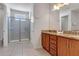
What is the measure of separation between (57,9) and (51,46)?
100cm

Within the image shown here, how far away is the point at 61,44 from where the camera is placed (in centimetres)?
359

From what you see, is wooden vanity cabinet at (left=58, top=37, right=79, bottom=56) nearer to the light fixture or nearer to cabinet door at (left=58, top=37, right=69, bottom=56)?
cabinet door at (left=58, top=37, right=69, bottom=56)

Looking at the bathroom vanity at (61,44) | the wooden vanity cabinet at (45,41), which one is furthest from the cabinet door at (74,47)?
the wooden vanity cabinet at (45,41)

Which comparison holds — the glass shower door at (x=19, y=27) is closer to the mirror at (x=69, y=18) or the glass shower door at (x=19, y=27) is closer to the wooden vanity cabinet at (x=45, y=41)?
the wooden vanity cabinet at (x=45, y=41)

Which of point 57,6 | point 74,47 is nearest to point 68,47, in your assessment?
point 74,47

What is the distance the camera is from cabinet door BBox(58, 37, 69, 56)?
3.29 m

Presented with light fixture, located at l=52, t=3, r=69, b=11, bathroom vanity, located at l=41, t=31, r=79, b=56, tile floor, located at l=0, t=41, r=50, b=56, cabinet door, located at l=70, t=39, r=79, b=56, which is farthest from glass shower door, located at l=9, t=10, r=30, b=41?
cabinet door, located at l=70, t=39, r=79, b=56

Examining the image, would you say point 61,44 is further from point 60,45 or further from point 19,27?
point 19,27

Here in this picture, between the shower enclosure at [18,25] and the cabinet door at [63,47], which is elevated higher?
the shower enclosure at [18,25]

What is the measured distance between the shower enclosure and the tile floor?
0.38 ft

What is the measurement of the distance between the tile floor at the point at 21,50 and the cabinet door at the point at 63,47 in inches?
13.2

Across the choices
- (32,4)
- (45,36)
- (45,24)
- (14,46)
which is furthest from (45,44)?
(32,4)

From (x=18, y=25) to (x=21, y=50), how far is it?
1.79 ft

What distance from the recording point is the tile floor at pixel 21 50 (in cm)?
335
